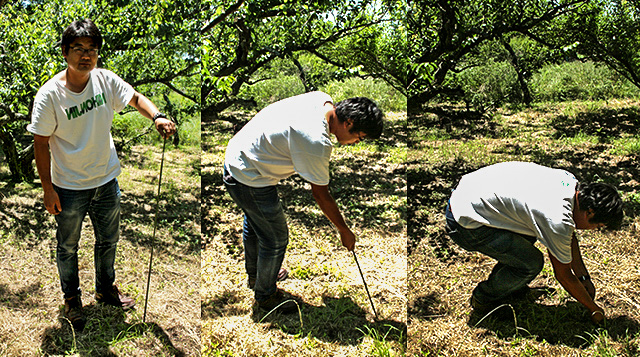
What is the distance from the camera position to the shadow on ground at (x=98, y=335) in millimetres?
2357

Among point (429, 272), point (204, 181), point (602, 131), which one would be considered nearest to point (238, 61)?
point (204, 181)

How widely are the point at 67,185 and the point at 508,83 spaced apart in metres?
4.32

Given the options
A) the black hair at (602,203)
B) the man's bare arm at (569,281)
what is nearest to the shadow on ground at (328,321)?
the man's bare arm at (569,281)

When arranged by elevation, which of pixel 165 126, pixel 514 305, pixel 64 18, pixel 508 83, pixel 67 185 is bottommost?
pixel 514 305

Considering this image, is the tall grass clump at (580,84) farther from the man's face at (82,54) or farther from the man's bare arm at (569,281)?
the man's face at (82,54)

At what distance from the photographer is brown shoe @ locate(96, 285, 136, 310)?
263cm

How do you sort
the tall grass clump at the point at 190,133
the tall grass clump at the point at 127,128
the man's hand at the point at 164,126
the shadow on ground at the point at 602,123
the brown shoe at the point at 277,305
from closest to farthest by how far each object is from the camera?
the man's hand at the point at 164,126 < the brown shoe at the point at 277,305 < the shadow on ground at the point at 602,123 < the tall grass clump at the point at 127,128 < the tall grass clump at the point at 190,133

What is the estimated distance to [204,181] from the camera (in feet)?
15.4

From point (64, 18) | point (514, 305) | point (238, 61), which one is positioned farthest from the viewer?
point (64, 18)

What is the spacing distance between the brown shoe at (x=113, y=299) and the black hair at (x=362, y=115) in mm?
1589

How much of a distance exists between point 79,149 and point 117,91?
0.36m

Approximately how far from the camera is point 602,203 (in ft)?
7.22

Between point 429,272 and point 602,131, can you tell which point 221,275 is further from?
point 602,131

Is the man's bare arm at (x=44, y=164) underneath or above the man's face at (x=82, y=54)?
underneath
